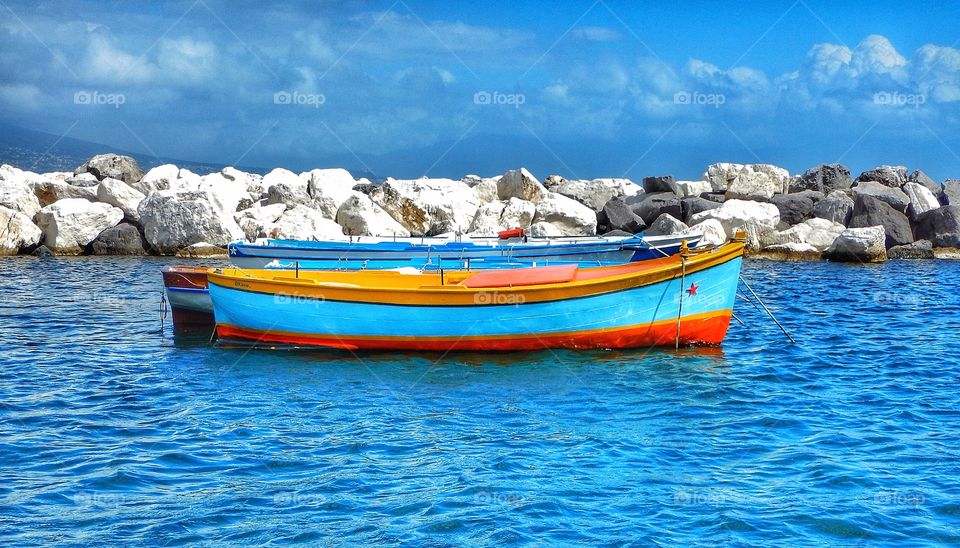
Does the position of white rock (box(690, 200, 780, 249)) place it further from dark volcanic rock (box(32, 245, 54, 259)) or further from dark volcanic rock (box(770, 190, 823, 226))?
dark volcanic rock (box(32, 245, 54, 259))

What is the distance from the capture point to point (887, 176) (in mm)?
43594

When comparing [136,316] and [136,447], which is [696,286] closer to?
[136,447]

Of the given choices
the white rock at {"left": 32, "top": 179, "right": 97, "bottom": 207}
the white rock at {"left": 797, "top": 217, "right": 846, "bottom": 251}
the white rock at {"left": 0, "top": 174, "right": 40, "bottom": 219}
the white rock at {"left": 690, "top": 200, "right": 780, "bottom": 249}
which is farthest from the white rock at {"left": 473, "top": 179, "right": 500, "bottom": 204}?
the white rock at {"left": 0, "top": 174, "right": 40, "bottom": 219}

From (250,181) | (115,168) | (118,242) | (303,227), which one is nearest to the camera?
(303,227)

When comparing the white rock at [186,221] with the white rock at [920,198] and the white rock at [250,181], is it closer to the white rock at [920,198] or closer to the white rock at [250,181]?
the white rock at [250,181]

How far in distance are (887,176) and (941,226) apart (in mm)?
7003

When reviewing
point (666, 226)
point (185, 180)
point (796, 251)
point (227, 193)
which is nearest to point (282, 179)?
point (185, 180)

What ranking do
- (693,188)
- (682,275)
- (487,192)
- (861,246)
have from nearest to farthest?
(682,275) < (861,246) < (487,192) < (693,188)

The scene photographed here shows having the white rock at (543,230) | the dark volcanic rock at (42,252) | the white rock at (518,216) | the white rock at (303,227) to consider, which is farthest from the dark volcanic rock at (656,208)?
the dark volcanic rock at (42,252)

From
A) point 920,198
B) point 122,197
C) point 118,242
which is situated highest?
point 122,197

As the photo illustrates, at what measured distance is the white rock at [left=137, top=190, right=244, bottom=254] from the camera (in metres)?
33.7

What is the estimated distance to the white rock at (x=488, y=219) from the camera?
34750 mm

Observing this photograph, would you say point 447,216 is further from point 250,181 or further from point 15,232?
point 15,232

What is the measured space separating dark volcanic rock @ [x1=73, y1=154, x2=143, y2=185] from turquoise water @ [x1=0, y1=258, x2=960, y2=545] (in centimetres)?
3172
